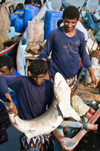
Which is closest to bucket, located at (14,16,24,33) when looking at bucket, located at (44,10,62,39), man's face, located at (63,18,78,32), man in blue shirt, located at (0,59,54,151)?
bucket, located at (44,10,62,39)

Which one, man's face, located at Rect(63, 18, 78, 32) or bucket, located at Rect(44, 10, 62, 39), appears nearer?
man's face, located at Rect(63, 18, 78, 32)

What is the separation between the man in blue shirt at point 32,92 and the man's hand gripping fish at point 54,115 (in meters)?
0.14

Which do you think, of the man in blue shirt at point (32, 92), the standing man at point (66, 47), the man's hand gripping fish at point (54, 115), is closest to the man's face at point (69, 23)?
the standing man at point (66, 47)

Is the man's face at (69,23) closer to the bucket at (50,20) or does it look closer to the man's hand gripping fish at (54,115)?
the man's hand gripping fish at (54,115)

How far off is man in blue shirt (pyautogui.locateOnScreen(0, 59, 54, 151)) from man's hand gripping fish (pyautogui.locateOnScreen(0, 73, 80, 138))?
14 cm

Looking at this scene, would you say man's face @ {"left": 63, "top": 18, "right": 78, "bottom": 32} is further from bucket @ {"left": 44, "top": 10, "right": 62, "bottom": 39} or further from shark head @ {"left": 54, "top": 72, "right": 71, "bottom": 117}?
bucket @ {"left": 44, "top": 10, "right": 62, "bottom": 39}

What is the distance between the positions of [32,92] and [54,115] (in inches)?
12.5

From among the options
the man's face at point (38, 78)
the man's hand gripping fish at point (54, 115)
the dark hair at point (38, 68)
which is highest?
the dark hair at point (38, 68)

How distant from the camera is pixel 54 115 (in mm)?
1510

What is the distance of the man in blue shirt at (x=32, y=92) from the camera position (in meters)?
1.49

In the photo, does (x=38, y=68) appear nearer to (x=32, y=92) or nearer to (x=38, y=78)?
(x=38, y=78)

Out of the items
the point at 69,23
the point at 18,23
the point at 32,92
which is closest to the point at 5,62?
the point at 32,92

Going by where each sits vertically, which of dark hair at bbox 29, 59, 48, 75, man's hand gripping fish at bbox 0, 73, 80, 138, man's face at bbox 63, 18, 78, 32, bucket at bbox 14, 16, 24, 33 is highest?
man's face at bbox 63, 18, 78, 32

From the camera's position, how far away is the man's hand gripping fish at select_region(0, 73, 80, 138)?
4.66 ft
